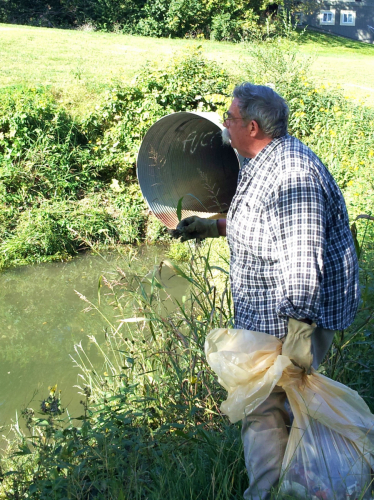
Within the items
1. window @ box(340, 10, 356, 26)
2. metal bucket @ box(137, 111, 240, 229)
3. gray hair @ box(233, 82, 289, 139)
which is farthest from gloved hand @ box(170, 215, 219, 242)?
window @ box(340, 10, 356, 26)

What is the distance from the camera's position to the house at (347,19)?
3344 centimetres

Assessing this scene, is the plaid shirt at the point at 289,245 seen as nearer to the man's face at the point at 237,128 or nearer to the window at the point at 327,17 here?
the man's face at the point at 237,128

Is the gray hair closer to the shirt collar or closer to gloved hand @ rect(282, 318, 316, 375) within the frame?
the shirt collar

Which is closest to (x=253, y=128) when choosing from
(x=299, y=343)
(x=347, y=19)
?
(x=299, y=343)

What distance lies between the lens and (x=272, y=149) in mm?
2328

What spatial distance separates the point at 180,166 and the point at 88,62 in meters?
10.5

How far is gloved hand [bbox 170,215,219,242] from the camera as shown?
2.90 m

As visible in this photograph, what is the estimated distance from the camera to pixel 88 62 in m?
13.7

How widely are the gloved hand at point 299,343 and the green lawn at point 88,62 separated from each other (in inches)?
346

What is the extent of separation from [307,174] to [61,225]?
678 centimetres

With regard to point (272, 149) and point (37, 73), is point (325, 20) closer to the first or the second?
point (37, 73)

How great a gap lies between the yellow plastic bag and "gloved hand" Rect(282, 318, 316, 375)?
0.04 m

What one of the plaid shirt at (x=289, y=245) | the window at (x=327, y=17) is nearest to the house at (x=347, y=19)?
the window at (x=327, y=17)

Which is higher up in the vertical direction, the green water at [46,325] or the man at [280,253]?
the man at [280,253]
